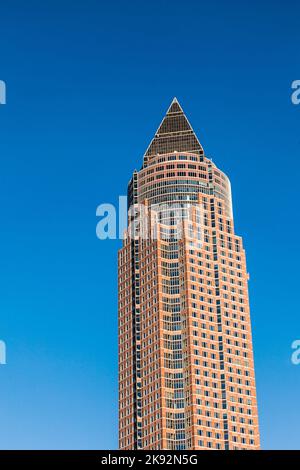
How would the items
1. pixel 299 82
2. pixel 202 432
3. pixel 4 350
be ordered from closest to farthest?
1. pixel 4 350
2. pixel 299 82
3. pixel 202 432

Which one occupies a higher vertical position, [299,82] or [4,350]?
[299,82]

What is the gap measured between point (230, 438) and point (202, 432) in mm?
6800

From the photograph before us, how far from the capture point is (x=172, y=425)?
198500 millimetres
